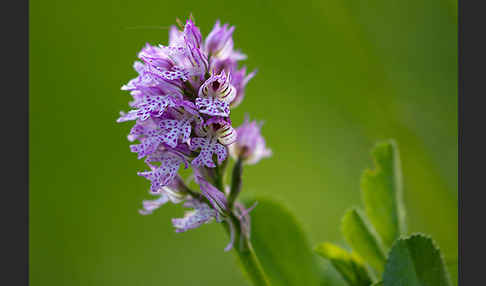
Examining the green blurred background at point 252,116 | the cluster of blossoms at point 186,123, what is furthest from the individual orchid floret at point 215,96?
the green blurred background at point 252,116

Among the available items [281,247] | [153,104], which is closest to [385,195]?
[281,247]

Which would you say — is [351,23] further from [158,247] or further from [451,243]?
[158,247]

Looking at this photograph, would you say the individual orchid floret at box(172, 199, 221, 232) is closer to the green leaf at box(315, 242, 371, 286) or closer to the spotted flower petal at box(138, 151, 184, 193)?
the spotted flower petal at box(138, 151, 184, 193)

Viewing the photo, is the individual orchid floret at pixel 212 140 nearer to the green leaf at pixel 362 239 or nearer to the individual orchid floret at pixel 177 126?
the individual orchid floret at pixel 177 126

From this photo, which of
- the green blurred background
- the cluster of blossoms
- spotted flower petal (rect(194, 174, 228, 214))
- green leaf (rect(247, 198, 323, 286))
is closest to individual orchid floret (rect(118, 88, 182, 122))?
the cluster of blossoms

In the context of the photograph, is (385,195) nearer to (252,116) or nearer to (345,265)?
(345,265)

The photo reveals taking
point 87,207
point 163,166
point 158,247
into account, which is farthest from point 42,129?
point 163,166
